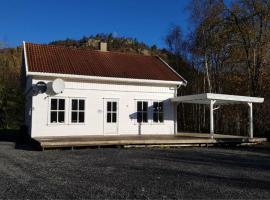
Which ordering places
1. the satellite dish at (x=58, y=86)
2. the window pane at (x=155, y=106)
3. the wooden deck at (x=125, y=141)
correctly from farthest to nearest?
the window pane at (x=155, y=106)
the satellite dish at (x=58, y=86)
the wooden deck at (x=125, y=141)

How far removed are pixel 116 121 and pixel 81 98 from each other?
229 centimetres

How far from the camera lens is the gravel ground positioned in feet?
22.2

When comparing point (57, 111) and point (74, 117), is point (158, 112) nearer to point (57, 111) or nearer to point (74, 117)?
point (74, 117)

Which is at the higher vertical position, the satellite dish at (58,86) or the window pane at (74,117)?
the satellite dish at (58,86)

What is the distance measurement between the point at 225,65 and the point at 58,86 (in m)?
17.4

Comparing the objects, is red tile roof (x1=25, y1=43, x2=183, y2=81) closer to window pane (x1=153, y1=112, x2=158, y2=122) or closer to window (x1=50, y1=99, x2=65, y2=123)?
window (x1=50, y1=99, x2=65, y2=123)

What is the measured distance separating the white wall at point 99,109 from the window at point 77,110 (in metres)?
0.21

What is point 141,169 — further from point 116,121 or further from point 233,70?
point 233,70

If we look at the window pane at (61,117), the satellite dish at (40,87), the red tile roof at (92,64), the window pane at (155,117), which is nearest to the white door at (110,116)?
the red tile roof at (92,64)

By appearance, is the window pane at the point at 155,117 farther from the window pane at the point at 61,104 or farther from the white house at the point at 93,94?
the window pane at the point at 61,104

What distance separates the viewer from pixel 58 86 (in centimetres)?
1612

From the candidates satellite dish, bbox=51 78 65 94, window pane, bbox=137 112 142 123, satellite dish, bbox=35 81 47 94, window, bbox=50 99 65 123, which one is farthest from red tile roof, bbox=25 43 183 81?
window pane, bbox=137 112 142 123

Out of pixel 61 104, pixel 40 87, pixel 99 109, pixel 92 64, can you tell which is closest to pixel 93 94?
pixel 99 109

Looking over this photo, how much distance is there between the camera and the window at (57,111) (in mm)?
16891
